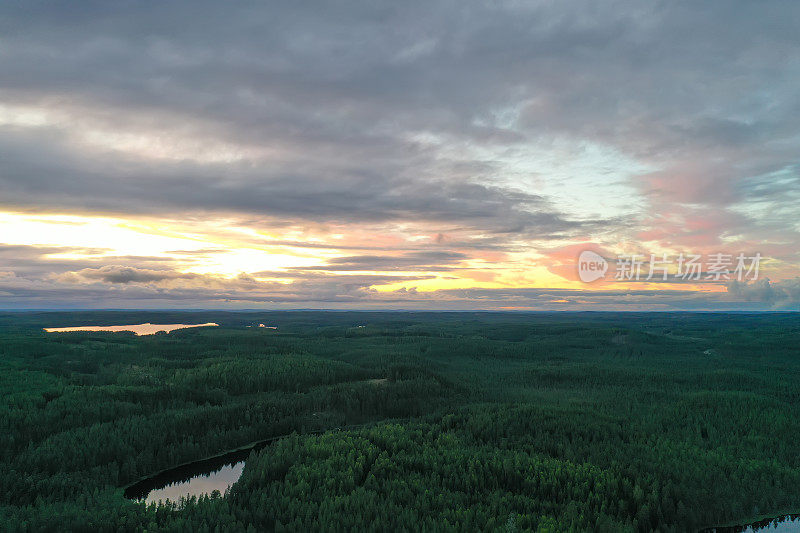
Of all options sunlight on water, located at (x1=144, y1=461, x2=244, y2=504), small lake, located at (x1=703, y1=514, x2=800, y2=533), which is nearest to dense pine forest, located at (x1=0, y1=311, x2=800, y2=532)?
small lake, located at (x1=703, y1=514, x2=800, y2=533)

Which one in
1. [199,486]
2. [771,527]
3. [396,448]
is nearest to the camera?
[771,527]

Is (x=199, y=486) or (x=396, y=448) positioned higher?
(x=396, y=448)

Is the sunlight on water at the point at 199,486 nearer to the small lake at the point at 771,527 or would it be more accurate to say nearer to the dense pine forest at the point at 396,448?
the dense pine forest at the point at 396,448

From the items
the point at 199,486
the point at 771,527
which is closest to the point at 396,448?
the point at 199,486

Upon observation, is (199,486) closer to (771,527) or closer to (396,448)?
(396,448)

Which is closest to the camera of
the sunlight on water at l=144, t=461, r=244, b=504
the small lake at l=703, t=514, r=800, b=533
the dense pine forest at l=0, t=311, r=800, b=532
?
the dense pine forest at l=0, t=311, r=800, b=532

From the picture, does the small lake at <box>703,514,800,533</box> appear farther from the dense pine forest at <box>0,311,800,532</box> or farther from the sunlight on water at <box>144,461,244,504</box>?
the sunlight on water at <box>144,461,244,504</box>

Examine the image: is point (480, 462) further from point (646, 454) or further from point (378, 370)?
point (378, 370)
